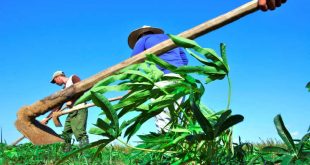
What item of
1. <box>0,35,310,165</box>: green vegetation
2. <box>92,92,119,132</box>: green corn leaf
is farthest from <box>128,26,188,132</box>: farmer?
<box>92,92,119,132</box>: green corn leaf

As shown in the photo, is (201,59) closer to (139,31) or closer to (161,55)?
(161,55)

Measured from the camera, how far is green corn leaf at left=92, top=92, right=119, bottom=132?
5.15 ft

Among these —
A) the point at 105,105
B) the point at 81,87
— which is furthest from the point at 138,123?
the point at 81,87

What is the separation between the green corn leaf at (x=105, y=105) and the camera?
1568 mm

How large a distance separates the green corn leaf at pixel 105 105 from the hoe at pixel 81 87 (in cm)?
156

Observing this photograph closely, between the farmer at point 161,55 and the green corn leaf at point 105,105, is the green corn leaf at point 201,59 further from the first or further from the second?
the farmer at point 161,55

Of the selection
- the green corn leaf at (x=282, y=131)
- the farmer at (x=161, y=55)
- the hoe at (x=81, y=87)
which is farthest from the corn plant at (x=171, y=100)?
the farmer at (x=161, y=55)

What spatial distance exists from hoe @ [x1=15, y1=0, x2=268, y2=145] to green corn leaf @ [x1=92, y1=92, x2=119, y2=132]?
1556 millimetres

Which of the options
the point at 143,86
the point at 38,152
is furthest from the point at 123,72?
the point at 38,152

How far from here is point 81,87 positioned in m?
3.48

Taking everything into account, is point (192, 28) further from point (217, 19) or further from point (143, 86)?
point (143, 86)

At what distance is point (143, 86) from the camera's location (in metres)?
1.80

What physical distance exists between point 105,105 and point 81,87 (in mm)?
1926

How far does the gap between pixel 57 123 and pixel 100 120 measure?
18.8 ft
